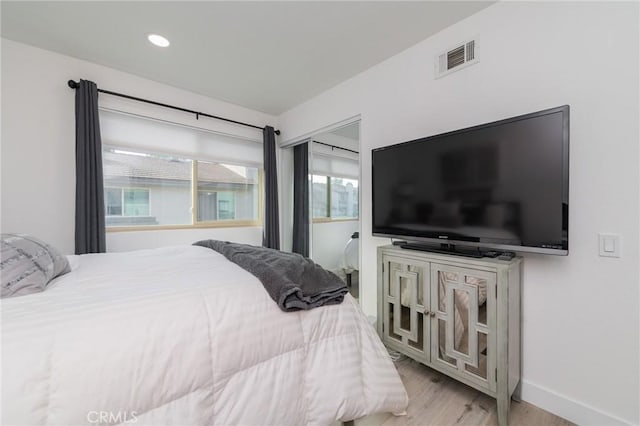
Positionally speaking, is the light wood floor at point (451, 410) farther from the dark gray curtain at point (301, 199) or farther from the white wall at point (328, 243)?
the dark gray curtain at point (301, 199)

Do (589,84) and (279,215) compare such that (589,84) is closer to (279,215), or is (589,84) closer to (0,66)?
(279,215)

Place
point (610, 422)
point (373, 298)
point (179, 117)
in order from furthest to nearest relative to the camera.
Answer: point (179, 117), point (373, 298), point (610, 422)

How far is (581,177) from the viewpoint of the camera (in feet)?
4.72

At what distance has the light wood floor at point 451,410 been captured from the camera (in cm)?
145

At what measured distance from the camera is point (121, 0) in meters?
1.72

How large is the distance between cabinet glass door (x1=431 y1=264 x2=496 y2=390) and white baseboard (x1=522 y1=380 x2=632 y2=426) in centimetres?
40

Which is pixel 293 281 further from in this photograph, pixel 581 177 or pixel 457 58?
pixel 457 58

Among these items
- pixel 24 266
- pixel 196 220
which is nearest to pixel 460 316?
pixel 24 266

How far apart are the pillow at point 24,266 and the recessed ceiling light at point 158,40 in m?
1.72

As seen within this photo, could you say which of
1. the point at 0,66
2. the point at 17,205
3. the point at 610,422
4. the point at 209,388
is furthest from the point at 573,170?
the point at 0,66

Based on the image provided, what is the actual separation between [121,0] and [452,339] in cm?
297

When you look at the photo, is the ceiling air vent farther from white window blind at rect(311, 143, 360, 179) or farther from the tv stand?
white window blind at rect(311, 143, 360, 179)
